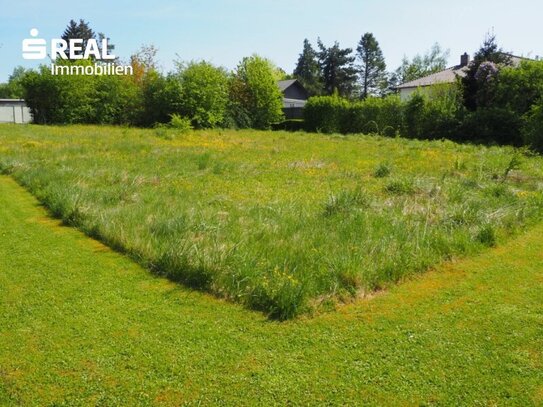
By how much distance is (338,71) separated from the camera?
5297 centimetres

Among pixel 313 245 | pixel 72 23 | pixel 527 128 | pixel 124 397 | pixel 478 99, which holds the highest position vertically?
pixel 72 23

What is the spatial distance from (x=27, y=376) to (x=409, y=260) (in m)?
3.59

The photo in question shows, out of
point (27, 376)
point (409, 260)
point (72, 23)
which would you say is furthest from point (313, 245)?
point (72, 23)

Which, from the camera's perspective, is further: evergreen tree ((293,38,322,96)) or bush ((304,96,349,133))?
evergreen tree ((293,38,322,96))

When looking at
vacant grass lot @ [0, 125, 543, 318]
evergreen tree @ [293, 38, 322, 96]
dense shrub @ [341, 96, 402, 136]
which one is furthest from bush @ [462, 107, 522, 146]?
evergreen tree @ [293, 38, 322, 96]

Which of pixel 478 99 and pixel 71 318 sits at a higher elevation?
pixel 478 99

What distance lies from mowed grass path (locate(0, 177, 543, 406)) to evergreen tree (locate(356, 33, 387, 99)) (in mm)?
56882

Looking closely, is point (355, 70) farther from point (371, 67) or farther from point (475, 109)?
point (475, 109)

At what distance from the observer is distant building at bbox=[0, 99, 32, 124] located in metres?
33.3

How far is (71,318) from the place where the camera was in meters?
3.49

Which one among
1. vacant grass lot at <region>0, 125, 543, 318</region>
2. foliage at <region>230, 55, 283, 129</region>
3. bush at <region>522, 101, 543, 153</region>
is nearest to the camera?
vacant grass lot at <region>0, 125, 543, 318</region>

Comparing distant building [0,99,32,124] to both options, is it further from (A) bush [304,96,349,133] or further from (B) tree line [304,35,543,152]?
(B) tree line [304,35,543,152]

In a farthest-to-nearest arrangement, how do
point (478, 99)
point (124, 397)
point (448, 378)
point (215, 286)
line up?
point (478, 99)
point (215, 286)
point (448, 378)
point (124, 397)

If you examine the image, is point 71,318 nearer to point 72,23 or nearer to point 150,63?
point 150,63
